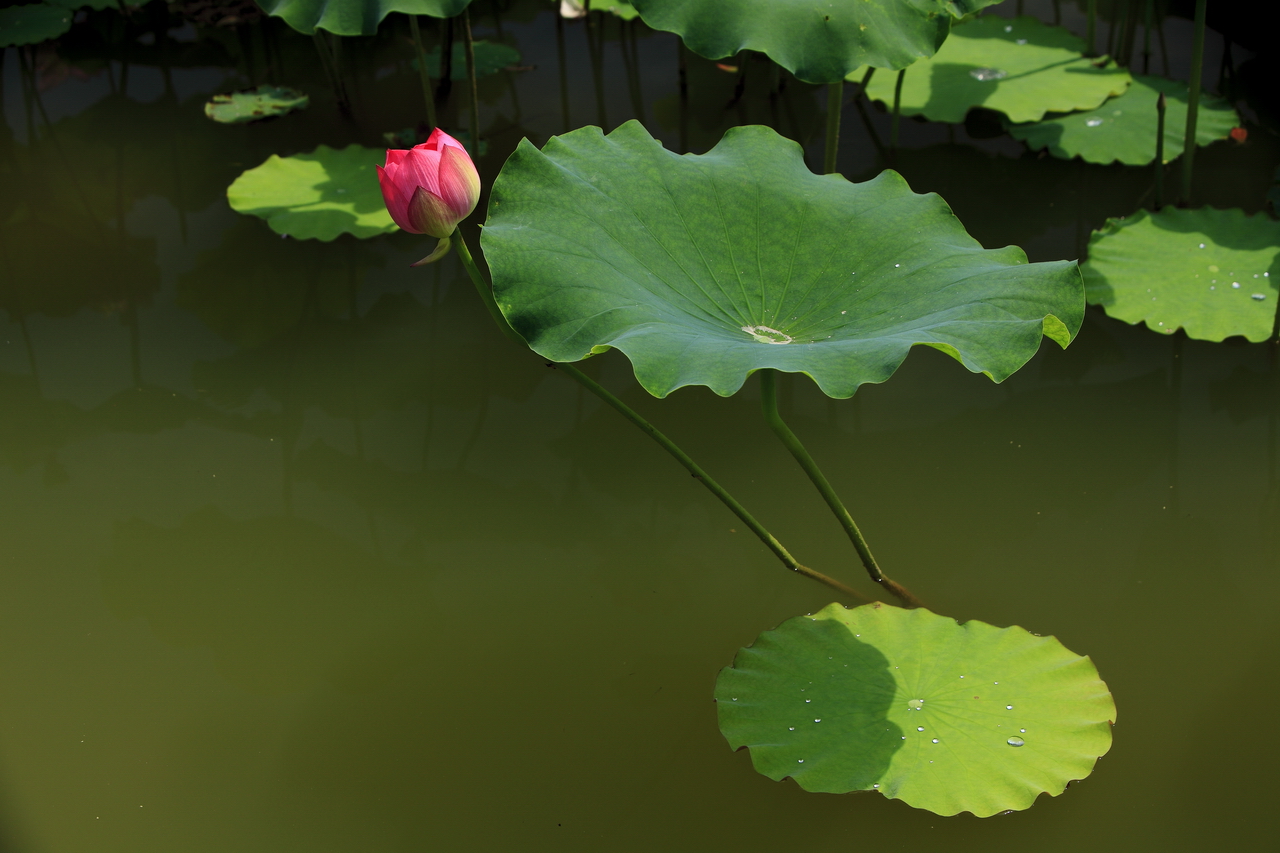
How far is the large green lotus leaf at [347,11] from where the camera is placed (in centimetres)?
195

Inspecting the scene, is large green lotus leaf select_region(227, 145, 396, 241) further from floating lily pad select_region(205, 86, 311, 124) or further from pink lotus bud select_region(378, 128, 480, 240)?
pink lotus bud select_region(378, 128, 480, 240)

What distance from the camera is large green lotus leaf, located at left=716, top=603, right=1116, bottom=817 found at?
1.26 meters

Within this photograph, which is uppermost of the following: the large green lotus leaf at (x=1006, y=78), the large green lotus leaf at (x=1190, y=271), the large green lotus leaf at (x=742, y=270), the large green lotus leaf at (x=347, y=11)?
the large green lotus leaf at (x=347, y=11)

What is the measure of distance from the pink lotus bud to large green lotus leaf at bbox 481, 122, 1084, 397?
2.2 inches

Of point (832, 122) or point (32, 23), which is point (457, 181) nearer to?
point (832, 122)

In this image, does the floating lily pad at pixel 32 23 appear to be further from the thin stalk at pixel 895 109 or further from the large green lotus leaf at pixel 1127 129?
the large green lotus leaf at pixel 1127 129

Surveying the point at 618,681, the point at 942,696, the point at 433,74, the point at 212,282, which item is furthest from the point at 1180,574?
the point at 433,74

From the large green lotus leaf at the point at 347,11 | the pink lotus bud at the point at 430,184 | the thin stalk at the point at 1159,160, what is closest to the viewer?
the pink lotus bud at the point at 430,184

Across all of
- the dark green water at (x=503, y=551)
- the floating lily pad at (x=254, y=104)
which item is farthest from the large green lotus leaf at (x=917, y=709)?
the floating lily pad at (x=254, y=104)

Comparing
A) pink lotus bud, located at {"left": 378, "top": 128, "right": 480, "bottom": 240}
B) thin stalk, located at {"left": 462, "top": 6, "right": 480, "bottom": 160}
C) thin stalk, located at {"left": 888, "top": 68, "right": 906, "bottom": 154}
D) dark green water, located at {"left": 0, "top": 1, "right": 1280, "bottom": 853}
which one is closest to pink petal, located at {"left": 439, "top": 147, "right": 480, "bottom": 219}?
pink lotus bud, located at {"left": 378, "top": 128, "right": 480, "bottom": 240}

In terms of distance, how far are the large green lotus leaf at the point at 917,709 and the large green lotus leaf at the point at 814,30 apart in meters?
0.95

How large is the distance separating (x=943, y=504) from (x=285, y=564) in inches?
46.6

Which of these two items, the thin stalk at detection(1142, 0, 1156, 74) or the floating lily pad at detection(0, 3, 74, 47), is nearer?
the thin stalk at detection(1142, 0, 1156, 74)

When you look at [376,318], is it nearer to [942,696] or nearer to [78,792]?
[78,792]
